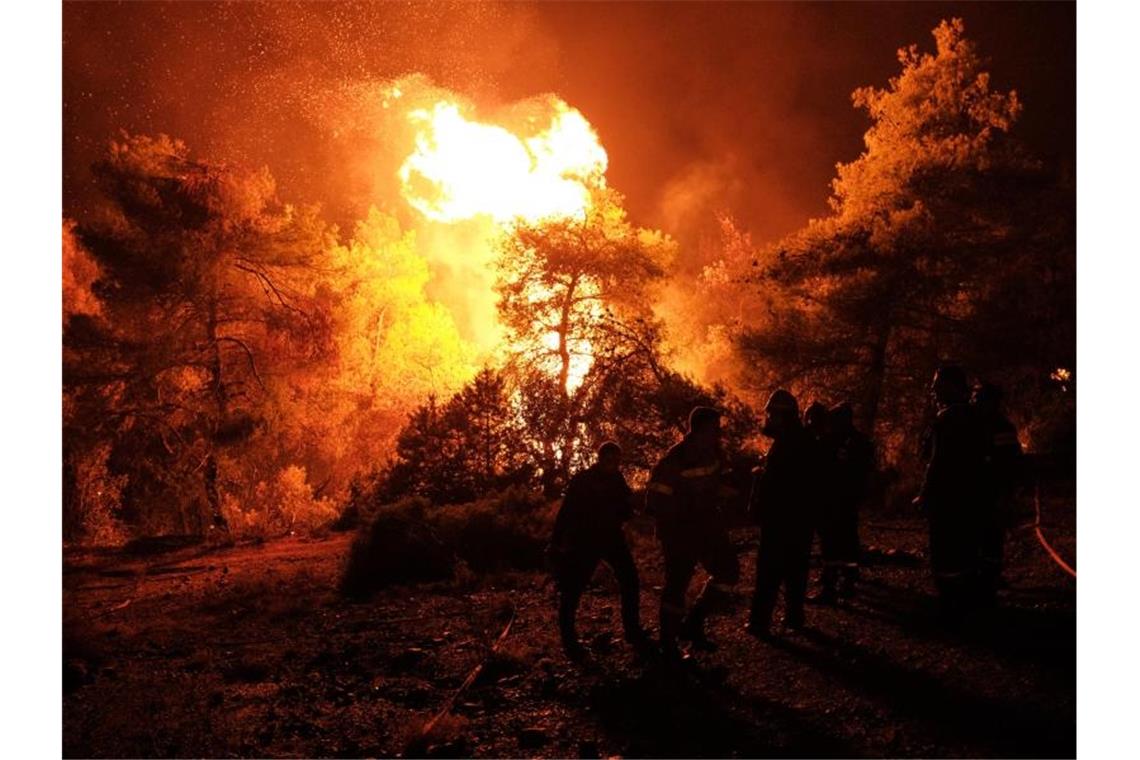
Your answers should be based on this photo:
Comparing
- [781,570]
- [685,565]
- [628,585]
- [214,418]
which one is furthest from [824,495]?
[214,418]

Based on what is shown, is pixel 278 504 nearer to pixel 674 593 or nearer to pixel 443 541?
pixel 443 541

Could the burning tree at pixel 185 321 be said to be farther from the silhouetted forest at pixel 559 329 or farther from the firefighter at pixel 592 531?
the firefighter at pixel 592 531

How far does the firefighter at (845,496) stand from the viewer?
711cm

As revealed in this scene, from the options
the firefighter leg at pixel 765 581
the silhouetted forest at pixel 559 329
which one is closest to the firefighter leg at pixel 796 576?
the firefighter leg at pixel 765 581

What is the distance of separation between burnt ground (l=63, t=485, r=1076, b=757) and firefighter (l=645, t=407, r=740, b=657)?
0.58 metres

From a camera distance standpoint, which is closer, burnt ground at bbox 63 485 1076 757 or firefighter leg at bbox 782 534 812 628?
burnt ground at bbox 63 485 1076 757

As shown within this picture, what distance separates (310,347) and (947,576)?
60.7ft

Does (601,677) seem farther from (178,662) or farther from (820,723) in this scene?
(178,662)

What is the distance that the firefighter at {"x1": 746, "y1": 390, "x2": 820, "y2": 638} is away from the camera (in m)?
6.00

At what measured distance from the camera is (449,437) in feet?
52.0

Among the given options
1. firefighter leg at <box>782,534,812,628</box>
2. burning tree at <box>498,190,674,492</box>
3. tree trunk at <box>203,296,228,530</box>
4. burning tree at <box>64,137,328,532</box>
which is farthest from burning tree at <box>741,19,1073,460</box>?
tree trunk at <box>203,296,228,530</box>

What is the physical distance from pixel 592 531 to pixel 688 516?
3.13 feet

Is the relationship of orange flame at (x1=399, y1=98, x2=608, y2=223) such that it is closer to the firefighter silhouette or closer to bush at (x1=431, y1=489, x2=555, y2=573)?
bush at (x1=431, y1=489, x2=555, y2=573)

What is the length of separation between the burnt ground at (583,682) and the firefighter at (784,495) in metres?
0.78
